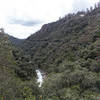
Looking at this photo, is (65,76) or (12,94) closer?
(12,94)

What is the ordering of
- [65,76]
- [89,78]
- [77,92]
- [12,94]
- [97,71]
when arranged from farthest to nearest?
[97,71] → [65,76] → [89,78] → [77,92] → [12,94]

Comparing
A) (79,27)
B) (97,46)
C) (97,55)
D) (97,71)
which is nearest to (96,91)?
(97,71)

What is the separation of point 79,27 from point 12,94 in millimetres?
59900

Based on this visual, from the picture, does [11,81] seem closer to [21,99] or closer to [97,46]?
[21,99]

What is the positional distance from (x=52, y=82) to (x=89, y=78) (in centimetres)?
404

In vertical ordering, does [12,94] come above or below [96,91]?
above

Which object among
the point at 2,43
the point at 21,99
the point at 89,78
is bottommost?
the point at 89,78

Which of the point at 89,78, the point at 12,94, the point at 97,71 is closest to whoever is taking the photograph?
the point at 12,94

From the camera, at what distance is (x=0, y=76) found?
5754mm

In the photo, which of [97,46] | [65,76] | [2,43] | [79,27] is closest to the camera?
[2,43]

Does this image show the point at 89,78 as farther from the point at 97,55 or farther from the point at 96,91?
the point at 97,55


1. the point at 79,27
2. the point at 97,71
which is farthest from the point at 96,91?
the point at 79,27

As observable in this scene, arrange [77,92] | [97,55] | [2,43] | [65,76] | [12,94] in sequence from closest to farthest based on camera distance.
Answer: [12,94], [2,43], [77,92], [65,76], [97,55]

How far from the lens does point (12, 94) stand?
565cm
